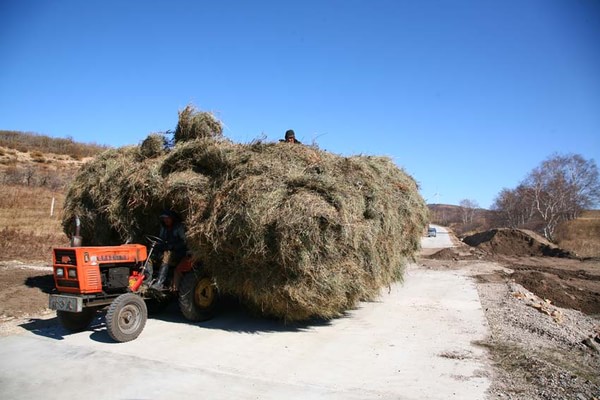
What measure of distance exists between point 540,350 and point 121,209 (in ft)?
24.9

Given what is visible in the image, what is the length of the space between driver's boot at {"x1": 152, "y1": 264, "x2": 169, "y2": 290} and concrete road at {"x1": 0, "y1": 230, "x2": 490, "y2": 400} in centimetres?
71

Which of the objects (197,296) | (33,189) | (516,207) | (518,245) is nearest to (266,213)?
(197,296)

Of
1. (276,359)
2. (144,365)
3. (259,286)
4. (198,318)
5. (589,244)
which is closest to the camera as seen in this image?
(144,365)

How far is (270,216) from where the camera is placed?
6.84 metres

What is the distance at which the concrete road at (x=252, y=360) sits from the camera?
5.00 m

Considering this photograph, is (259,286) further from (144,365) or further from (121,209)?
(121,209)

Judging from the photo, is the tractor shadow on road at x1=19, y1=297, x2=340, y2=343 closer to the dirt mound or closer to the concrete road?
the concrete road

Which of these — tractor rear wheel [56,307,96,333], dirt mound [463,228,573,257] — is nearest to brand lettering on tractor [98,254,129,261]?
tractor rear wheel [56,307,96,333]

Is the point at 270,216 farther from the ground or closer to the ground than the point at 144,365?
farther from the ground

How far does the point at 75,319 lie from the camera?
7098mm

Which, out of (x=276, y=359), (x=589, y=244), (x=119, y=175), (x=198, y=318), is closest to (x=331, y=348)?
(x=276, y=359)

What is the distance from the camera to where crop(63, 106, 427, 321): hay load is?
6844 millimetres

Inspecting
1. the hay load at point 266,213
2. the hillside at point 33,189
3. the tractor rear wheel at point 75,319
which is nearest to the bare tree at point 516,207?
the hillside at point 33,189

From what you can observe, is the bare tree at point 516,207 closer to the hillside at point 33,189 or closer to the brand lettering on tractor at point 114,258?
the hillside at point 33,189
